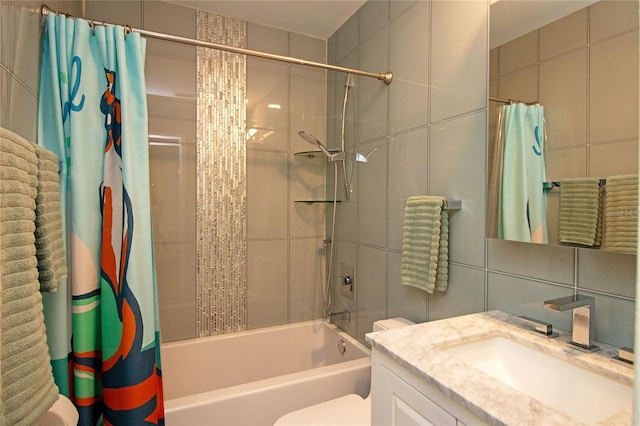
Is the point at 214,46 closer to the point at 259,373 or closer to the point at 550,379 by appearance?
the point at 550,379

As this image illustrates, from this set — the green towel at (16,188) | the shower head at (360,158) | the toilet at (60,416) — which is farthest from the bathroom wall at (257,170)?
the green towel at (16,188)

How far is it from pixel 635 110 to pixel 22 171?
1382 mm

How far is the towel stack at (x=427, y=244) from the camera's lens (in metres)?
1.33

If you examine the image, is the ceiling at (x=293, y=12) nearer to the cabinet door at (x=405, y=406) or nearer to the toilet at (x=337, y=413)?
the toilet at (x=337, y=413)

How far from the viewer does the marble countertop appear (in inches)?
23.4

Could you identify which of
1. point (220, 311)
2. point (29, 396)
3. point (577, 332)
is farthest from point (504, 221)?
point (220, 311)

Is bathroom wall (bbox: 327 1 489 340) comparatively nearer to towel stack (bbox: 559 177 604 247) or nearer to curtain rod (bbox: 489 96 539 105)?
curtain rod (bbox: 489 96 539 105)

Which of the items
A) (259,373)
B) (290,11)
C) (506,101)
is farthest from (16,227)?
(290,11)

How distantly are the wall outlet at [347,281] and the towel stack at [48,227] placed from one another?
1466mm

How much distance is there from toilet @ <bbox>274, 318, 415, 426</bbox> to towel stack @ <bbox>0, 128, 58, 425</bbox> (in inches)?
34.7

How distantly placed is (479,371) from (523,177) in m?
0.64

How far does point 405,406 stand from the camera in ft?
2.70

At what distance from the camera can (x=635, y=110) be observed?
31.2 inches

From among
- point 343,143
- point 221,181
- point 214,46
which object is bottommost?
point 221,181
